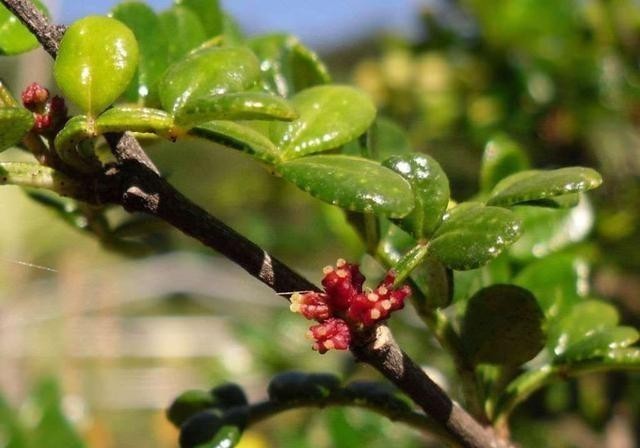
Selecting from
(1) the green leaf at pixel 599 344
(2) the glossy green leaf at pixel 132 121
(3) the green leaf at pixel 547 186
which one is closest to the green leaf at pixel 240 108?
(2) the glossy green leaf at pixel 132 121

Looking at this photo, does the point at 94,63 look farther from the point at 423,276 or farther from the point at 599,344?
the point at 599,344

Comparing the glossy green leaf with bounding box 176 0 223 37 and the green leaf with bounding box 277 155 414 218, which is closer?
the green leaf with bounding box 277 155 414 218

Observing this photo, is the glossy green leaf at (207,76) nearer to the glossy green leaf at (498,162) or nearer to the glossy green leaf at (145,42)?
the glossy green leaf at (145,42)

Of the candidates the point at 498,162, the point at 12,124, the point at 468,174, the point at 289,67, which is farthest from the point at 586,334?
the point at 468,174

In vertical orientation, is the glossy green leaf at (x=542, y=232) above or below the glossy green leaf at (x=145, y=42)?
below

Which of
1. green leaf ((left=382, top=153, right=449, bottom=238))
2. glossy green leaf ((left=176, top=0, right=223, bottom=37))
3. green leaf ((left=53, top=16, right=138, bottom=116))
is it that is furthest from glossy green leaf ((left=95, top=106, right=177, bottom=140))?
glossy green leaf ((left=176, top=0, right=223, bottom=37))

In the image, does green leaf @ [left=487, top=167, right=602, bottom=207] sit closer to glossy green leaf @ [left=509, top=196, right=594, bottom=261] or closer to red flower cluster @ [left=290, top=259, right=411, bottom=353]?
red flower cluster @ [left=290, top=259, right=411, bottom=353]
